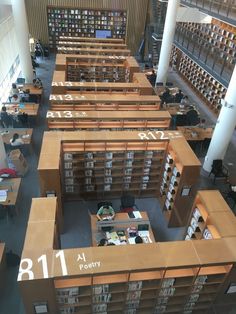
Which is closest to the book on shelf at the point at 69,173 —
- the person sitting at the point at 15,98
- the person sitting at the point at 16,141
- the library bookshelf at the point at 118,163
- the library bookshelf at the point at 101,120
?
the library bookshelf at the point at 118,163

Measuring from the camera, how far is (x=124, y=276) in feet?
15.1

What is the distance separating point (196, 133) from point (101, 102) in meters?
3.55

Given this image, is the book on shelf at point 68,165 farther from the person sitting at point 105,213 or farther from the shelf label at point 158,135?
the shelf label at point 158,135

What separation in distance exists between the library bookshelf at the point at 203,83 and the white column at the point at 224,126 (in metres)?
3.40

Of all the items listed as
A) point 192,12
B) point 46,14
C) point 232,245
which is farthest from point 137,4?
point 232,245

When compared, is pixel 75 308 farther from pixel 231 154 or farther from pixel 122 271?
pixel 231 154

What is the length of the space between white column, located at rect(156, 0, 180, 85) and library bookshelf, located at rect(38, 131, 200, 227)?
7.68 m

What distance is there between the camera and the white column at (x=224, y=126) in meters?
8.01

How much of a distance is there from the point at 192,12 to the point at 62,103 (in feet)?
23.8

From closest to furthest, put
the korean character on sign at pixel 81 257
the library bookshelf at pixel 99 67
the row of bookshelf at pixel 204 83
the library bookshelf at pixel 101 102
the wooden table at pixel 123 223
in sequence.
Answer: the korean character on sign at pixel 81 257
the wooden table at pixel 123 223
the library bookshelf at pixel 101 102
the row of bookshelf at pixel 204 83
the library bookshelf at pixel 99 67

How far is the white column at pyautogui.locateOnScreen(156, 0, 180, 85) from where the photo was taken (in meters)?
12.6

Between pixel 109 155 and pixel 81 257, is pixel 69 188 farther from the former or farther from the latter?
pixel 81 257

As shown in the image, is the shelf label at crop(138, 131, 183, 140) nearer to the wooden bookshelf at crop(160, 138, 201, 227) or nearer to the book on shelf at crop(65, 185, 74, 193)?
the wooden bookshelf at crop(160, 138, 201, 227)

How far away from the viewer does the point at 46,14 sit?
18344mm
